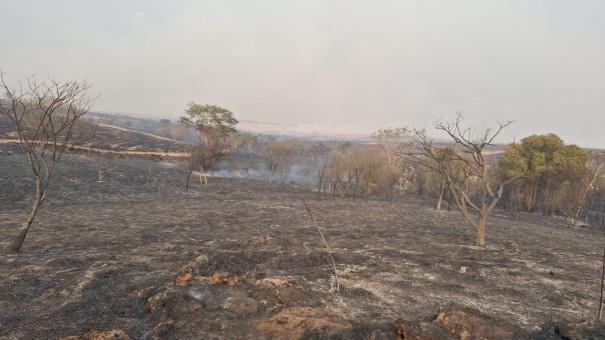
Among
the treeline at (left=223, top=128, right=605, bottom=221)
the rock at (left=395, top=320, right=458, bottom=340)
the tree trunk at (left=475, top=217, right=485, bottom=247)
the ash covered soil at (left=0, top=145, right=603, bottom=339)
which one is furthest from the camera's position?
the treeline at (left=223, top=128, right=605, bottom=221)

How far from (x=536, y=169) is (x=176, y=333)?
37359 millimetres

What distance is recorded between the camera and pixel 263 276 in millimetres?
9648

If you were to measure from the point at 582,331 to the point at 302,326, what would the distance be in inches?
243

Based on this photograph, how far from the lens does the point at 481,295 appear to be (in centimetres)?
891

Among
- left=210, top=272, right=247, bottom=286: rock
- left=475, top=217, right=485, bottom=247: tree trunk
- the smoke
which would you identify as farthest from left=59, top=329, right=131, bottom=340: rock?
the smoke

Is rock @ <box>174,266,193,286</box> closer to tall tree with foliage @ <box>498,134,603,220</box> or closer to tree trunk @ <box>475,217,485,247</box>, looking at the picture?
tree trunk @ <box>475,217,485,247</box>

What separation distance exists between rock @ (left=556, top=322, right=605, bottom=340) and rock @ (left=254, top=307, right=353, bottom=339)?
4.83 metres

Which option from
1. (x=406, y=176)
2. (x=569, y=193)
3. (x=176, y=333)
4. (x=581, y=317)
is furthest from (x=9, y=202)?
(x=569, y=193)

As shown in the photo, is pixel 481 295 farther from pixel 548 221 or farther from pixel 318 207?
pixel 548 221

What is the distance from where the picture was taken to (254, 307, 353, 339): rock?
6.22m

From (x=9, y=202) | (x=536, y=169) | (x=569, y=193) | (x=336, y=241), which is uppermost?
(x=536, y=169)

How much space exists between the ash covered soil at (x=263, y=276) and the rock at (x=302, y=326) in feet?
0.09

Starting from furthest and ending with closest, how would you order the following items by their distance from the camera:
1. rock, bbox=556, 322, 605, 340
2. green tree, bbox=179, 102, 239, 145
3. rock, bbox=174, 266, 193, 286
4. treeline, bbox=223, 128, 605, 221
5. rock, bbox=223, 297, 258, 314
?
1. green tree, bbox=179, 102, 239, 145
2. treeline, bbox=223, 128, 605, 221
3. rock, bbox=174, 266, 193, 286
4. rock, bbox=223, 297, 258, 314
5. rock, bbox=556, 322, 605, 340

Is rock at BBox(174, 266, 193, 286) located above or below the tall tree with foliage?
below
